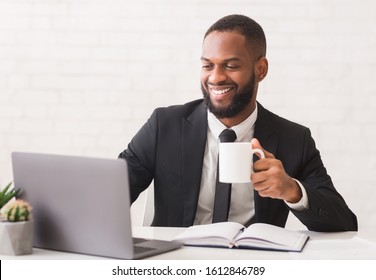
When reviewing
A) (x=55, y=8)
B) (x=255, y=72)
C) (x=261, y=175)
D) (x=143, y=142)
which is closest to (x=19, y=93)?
(x=55, y=8)

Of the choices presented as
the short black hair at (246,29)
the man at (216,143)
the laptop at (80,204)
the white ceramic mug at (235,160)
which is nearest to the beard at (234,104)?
the man at (216,143)

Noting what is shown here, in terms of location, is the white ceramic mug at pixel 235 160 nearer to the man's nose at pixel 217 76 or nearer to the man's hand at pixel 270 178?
the man's hand at pixel 270 178

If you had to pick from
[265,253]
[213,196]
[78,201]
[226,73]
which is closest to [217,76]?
[226,73]

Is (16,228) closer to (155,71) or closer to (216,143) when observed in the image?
(216,143)

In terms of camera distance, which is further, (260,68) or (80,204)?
(260,68)

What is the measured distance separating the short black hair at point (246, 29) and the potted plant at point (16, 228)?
3.66 ft

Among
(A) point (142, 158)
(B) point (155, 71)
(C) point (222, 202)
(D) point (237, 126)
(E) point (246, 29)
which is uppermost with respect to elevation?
(E) point (246, 29)

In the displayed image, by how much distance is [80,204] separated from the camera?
144 cm

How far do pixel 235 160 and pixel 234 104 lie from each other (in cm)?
60

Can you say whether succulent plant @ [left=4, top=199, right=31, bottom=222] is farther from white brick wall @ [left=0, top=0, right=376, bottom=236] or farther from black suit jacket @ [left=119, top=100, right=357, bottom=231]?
white brick wall @ [left=0, top=0, right=376, bottom=236]

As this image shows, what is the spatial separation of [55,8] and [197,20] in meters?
0.75

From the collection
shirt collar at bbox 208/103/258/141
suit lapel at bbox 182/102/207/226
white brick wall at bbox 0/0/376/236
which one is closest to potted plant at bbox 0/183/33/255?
suit lapel at bbox 182/102/207/226

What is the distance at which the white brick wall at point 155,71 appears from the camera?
3283mm
